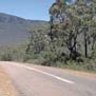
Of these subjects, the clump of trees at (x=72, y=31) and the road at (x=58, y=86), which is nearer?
the road at (x=58, y=86)

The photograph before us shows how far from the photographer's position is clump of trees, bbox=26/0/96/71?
5262cm

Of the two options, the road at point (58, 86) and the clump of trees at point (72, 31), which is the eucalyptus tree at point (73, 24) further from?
the road at point (58, 86)

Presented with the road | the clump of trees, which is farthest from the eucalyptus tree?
the road

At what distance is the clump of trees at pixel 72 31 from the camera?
52.6 m

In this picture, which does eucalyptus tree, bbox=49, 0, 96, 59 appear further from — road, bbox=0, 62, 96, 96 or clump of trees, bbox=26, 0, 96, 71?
road, bbox=0, 62, 96, 96

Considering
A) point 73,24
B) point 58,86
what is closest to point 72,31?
point 73,24

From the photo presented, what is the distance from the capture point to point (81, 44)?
2232 inches

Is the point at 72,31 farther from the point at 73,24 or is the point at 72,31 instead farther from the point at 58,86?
the point at 58,86

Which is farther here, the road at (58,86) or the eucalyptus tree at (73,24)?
the eucalyptus tree at (73,24)

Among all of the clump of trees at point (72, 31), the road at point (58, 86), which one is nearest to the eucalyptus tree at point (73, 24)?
the clump of trees at point (72, 31)

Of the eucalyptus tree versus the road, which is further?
the eucalyptus tree

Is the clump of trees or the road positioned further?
the clump of trees

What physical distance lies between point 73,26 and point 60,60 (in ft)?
17.7

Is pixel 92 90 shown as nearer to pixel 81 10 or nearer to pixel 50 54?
pixel 81 10
